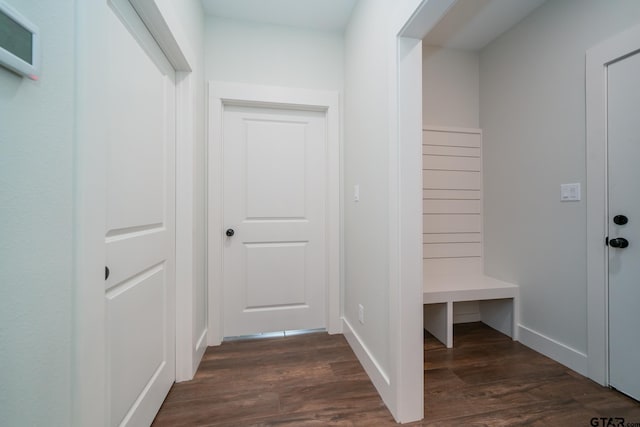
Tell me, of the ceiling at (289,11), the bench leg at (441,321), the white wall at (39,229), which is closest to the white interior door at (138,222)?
the white wall at (39,229)

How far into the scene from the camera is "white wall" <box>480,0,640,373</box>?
63.9 inches

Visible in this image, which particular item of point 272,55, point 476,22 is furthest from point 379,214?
point 476,22

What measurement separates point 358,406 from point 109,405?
1.11m

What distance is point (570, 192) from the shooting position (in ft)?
5.52

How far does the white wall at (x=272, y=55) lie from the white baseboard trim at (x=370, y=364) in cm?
200

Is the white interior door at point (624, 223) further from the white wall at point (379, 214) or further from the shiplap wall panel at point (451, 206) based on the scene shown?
the white wall at point (379, 214)

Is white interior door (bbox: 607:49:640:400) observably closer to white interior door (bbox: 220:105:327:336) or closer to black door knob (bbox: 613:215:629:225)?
black door knob (bbox: 613:215:629:225)

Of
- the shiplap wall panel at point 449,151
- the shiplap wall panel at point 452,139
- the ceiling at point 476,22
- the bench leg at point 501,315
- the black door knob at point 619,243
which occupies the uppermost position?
the ceiling at point 476,22

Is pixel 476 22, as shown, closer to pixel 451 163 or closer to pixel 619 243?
pixel 451 163

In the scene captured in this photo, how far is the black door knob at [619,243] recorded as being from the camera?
4.60 feet

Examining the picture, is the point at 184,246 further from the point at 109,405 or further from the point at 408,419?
the point at 408,419

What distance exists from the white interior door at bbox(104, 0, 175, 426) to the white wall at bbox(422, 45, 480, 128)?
2146mm

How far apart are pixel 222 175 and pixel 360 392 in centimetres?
178

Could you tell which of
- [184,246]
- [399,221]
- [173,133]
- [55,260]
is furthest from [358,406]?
[173,133]
